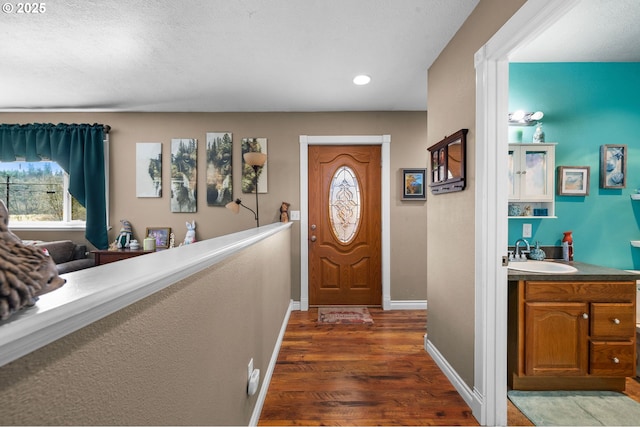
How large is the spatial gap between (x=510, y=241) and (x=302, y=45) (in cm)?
227

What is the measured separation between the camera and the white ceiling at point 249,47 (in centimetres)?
179

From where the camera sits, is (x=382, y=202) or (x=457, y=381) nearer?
(x=457, y=381)

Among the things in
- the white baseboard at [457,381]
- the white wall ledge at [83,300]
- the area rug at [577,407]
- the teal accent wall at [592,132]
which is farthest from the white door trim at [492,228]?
the white wall ledge at [83,300]

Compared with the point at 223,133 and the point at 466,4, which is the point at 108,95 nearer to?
the point at 223,133

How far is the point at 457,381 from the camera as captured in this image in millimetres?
1944

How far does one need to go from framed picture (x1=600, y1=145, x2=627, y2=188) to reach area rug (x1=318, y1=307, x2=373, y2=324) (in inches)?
94.5

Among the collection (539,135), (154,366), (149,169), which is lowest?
(154,366)

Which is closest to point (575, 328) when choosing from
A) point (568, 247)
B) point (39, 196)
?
point (568, 247)

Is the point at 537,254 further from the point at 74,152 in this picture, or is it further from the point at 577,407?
the point at 74,152

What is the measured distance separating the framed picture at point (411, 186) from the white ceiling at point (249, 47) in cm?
81

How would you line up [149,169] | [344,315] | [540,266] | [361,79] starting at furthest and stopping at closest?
[149,169] < [344,315] < [361,79] < [540,266]

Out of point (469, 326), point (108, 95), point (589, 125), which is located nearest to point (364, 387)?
point (469, 326)

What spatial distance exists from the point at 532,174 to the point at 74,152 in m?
4.70

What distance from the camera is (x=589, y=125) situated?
7.97 feet
